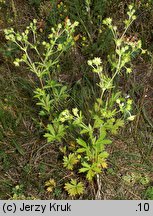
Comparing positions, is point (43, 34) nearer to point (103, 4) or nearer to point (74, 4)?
point (74, 4)

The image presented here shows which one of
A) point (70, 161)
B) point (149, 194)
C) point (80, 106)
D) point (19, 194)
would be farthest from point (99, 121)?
point (19, 194)

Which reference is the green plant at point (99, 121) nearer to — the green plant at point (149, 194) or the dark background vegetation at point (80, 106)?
the dark background vegetation at point (80, 106)

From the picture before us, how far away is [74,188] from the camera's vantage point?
230 centimetres

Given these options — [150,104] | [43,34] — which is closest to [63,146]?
[150,104]

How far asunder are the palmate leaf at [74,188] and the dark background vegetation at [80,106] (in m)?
0.11

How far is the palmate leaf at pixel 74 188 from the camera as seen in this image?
2279 mm

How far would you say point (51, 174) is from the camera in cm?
249

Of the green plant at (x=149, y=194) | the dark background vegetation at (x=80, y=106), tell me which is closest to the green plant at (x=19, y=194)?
the dark background vegetation at (x=80, y=106)

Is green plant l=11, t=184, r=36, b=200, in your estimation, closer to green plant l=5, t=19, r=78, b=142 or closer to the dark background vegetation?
the dark background vegetation

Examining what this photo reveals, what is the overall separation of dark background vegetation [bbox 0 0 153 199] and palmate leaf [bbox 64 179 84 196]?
11 cm

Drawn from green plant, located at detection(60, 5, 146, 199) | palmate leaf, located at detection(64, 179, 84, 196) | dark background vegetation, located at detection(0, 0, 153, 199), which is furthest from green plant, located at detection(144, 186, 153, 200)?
palmate leaf, located at detection(64, 179, 84, 196)

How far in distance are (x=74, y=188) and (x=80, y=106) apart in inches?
27.2

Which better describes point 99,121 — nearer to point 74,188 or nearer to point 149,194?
point 74,188

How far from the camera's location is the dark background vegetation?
8.02ft
